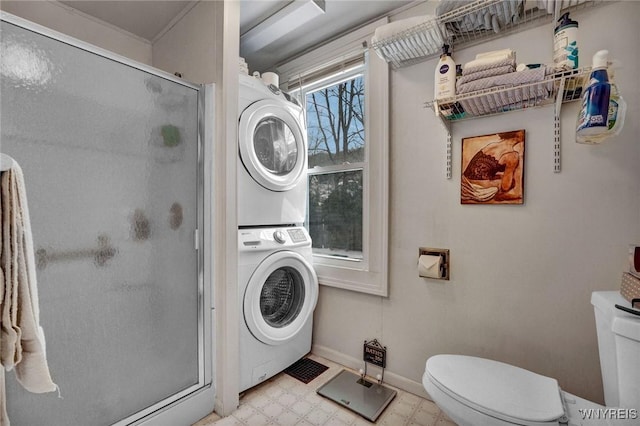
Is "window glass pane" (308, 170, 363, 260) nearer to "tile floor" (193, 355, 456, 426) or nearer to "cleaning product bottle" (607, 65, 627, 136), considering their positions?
"tile floor" (193, 355, 456, 426)

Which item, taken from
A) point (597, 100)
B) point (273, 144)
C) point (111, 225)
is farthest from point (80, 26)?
point (597, 100)

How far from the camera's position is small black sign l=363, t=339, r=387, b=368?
1889 millimetres

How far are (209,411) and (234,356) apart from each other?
307 mm

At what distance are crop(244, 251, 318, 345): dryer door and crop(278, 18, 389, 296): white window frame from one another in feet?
0.75

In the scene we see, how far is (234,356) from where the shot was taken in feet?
5.28

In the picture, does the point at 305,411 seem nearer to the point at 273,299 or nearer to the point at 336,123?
the point at 273,299

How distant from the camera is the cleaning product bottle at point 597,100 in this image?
106 cm

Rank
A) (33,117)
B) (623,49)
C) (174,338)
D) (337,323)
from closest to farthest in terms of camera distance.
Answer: (33,117)
(623,49)
(174,338)
(337,323)

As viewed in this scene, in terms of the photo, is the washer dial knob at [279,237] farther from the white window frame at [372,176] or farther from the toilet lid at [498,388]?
the toilet lid at [498,388]

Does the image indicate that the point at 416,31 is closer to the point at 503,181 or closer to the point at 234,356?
the point at 503,181

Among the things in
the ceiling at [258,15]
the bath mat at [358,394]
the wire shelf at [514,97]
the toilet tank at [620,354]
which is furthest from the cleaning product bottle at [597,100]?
the bath mat at [358,394]

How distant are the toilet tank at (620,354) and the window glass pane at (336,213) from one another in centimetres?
127

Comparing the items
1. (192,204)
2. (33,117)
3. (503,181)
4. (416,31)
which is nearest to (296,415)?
(192,204)

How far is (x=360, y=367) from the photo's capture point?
6.56 feet
